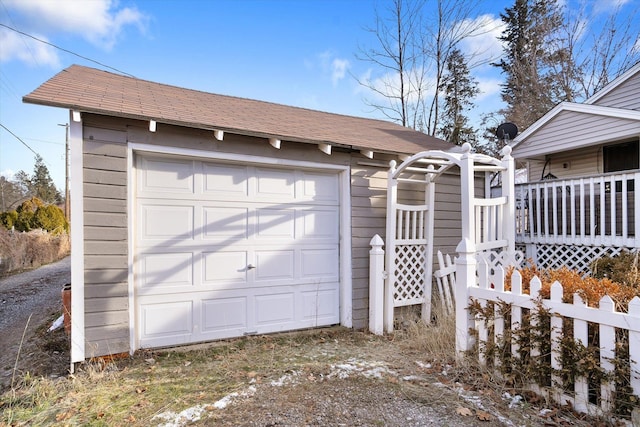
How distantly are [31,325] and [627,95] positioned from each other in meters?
12.2

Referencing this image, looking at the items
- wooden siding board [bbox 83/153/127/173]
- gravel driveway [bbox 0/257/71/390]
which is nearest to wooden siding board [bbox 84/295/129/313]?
gravel driveway [bbox 0/257/71/390]

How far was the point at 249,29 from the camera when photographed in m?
8.84

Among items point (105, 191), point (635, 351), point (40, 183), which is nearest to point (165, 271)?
point (105, 191)

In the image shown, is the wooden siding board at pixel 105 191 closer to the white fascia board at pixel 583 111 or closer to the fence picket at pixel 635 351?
the fence picket at pixel 635 351

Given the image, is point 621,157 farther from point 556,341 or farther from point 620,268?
point 556,341

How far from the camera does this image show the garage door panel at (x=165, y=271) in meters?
3.70

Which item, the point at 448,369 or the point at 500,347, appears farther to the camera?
the point at 448,369

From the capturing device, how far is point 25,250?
32.9 feet

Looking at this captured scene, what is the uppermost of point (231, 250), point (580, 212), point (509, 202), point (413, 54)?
point (413, 54)

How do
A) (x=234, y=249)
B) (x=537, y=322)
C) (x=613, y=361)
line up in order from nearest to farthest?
(x=613, y=361) → (x=537, y=322) → (x=234, y=249)

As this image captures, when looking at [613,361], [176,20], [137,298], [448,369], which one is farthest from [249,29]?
[613,361]

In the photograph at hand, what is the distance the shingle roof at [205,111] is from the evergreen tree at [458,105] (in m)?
9.46

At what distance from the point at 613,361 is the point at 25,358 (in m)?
5.35

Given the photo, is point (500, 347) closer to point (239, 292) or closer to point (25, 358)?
point (239, 292)
